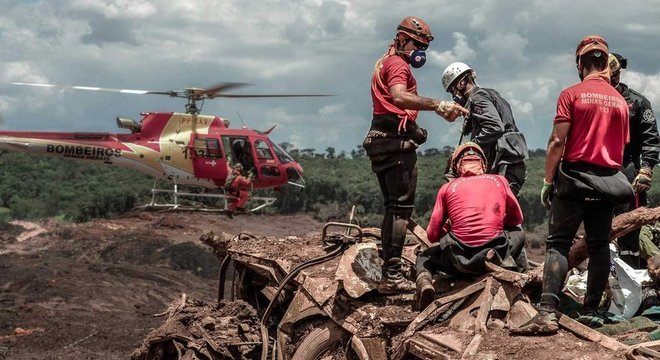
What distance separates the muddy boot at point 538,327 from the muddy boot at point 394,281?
1.64 metres

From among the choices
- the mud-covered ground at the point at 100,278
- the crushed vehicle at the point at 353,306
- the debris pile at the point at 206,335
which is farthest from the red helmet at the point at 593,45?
the mud-covered ground at the point at 100,278

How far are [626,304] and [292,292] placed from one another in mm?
2817

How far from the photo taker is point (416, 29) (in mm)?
7480

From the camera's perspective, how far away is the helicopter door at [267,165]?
29531 millimetres

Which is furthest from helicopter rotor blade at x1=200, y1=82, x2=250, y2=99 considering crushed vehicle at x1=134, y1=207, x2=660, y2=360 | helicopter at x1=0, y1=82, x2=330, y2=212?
crushed vehicle at x1=134, y1=207, x2=660, y2=360

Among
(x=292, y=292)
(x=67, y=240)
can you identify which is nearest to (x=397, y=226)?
(x=292, y=292)

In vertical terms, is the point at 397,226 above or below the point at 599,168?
below

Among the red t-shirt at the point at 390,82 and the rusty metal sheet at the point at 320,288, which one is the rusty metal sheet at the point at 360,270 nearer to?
the rusty metal sheet at the point at 320,288

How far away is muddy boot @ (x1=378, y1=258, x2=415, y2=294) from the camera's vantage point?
7.34m

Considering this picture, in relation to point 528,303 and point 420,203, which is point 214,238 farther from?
point 420,203

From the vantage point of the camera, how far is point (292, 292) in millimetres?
8531

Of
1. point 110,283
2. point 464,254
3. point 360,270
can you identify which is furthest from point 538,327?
point 110,283

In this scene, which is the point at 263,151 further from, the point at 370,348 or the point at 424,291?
the point at 424,291

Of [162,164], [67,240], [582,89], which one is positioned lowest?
[67,240]
